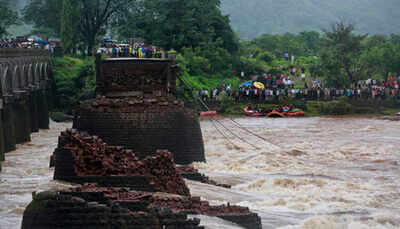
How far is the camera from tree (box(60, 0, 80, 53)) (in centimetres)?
8138

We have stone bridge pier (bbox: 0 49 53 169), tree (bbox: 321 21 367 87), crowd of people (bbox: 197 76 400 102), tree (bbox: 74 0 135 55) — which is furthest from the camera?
tree (bbox: 74 0 135 55)

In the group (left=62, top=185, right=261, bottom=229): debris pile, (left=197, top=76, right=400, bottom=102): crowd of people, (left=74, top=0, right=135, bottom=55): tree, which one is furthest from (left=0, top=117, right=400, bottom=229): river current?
(left=74, top=0, right=135, bottom=55): tree

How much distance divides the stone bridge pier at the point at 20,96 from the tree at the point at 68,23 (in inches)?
692

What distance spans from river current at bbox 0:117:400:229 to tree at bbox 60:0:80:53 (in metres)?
30.0

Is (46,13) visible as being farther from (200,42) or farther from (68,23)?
(200,42)

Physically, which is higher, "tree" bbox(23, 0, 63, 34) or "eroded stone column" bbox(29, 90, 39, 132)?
"tree" bbox(23, 0, 63, 34)

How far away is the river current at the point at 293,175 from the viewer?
20906 mm

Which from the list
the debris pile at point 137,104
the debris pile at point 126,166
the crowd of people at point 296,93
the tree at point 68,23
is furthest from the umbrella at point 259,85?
the debris pile at point 126,166

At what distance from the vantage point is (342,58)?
82.4 m

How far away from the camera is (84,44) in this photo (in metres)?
93.6

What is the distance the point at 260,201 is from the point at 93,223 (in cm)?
981

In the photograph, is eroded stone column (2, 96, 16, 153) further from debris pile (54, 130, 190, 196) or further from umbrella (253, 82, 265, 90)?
umbrella (253, 82, 265, 90)

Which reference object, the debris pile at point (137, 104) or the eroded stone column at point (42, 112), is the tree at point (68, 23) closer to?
the eroded stone column at point (42, 112)

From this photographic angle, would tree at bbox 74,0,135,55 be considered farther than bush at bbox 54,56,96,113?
Yes
